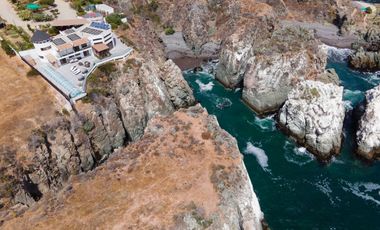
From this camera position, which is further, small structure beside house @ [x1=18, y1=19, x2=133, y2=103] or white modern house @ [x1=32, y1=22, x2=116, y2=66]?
white modern house @ [x1=32, y1=22, x2=116, y2=66]


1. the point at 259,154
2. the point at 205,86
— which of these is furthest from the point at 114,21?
the point at 259,154

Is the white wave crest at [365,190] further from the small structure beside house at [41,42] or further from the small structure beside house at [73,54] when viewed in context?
the small structure beside house at [41,42]

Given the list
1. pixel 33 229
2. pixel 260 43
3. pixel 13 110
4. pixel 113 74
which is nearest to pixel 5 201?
pixel 33 229

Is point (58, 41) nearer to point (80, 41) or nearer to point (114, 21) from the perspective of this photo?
point (80, 41)

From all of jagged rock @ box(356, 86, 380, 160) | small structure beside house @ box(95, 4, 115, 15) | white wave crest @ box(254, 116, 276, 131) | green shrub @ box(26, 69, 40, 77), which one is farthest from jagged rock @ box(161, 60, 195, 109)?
jagged rock @ box(356, 86, 380, 160)

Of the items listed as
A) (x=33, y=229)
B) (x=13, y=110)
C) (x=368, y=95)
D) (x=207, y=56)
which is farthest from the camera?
(x=207, y=56)

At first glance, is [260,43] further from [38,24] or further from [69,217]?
[69,217]

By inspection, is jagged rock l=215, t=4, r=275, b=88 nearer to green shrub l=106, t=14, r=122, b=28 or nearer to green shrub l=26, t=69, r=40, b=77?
green shrub l=106, t=14, r=122, b=28
